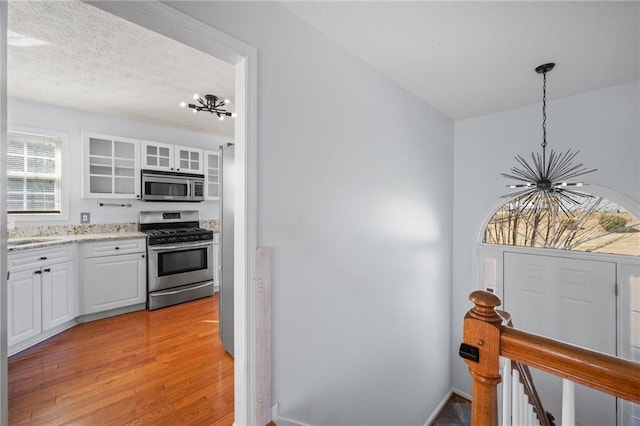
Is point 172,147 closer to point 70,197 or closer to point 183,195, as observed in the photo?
point 183,195

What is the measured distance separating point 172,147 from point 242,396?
3.91 meters

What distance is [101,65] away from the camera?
246cm

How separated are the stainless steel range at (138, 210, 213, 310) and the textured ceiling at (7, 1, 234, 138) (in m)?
1.62

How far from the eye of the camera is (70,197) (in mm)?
3666

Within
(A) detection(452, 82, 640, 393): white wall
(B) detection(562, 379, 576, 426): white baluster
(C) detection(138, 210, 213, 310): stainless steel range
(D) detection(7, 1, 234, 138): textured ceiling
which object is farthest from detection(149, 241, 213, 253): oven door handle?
(B) detection(562, 379, 576, 426): white baluster

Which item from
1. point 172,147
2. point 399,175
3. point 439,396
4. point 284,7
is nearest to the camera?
point 284,7

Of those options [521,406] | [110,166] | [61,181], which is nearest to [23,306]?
[61,181]

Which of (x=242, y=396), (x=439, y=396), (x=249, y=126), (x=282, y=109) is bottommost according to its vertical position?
(x=439, y=396)

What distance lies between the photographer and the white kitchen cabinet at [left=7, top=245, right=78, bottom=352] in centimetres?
262

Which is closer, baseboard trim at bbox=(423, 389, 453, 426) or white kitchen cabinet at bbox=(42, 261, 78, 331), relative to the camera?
white kitchen cabinet at bbox=(42, 261, 78, 331)

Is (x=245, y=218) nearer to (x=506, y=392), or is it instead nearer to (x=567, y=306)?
(x=506, y=392)

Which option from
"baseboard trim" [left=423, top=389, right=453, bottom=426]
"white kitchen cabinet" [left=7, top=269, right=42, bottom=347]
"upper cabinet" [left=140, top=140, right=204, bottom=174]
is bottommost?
"baseboard trim" [left=423, top=389, right=453, bottom=426]

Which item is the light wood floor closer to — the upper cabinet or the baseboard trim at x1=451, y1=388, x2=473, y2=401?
the upper cabinet

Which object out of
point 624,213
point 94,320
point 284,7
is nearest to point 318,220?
point 284,7
